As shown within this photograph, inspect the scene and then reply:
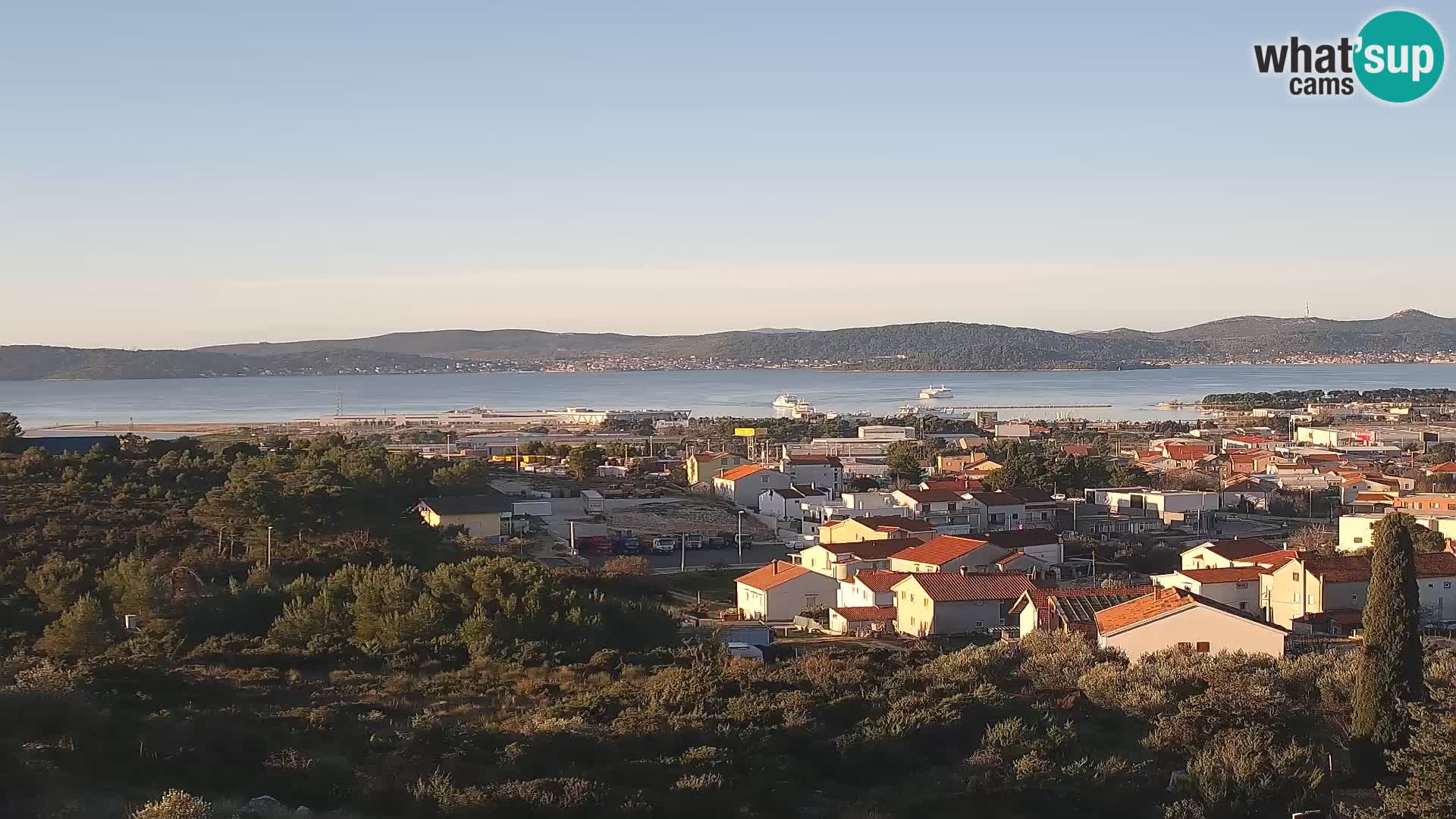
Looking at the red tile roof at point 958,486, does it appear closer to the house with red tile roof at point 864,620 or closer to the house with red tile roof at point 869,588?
the house with red tile roof at point 869,588

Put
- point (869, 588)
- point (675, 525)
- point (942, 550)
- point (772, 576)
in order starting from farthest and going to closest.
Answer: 1. point (675, 525)
2. point (942, 550)
3. point (772, 576)
4. point (869, 588)

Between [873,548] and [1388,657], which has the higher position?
[1388,657]

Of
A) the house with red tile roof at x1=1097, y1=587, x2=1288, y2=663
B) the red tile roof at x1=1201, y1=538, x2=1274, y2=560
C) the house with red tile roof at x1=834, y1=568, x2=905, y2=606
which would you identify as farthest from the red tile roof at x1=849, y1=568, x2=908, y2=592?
the house with red tile roof at x1=1097, y1=587, x2=1288, y2=663

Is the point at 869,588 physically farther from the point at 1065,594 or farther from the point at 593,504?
the point at 593,504

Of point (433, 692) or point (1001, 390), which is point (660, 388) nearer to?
point (1001, 390)

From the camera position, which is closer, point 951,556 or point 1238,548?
point 951,556

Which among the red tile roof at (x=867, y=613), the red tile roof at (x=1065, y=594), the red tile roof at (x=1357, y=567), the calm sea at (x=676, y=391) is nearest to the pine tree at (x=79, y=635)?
the red tile roof at (x=867, y=613)

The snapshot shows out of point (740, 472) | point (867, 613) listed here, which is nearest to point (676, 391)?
point (740, 472)

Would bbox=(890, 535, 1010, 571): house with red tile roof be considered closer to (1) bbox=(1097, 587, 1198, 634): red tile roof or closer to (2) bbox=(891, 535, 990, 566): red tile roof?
(2) bbox=(891, 535, 990, 566): red tile roof
